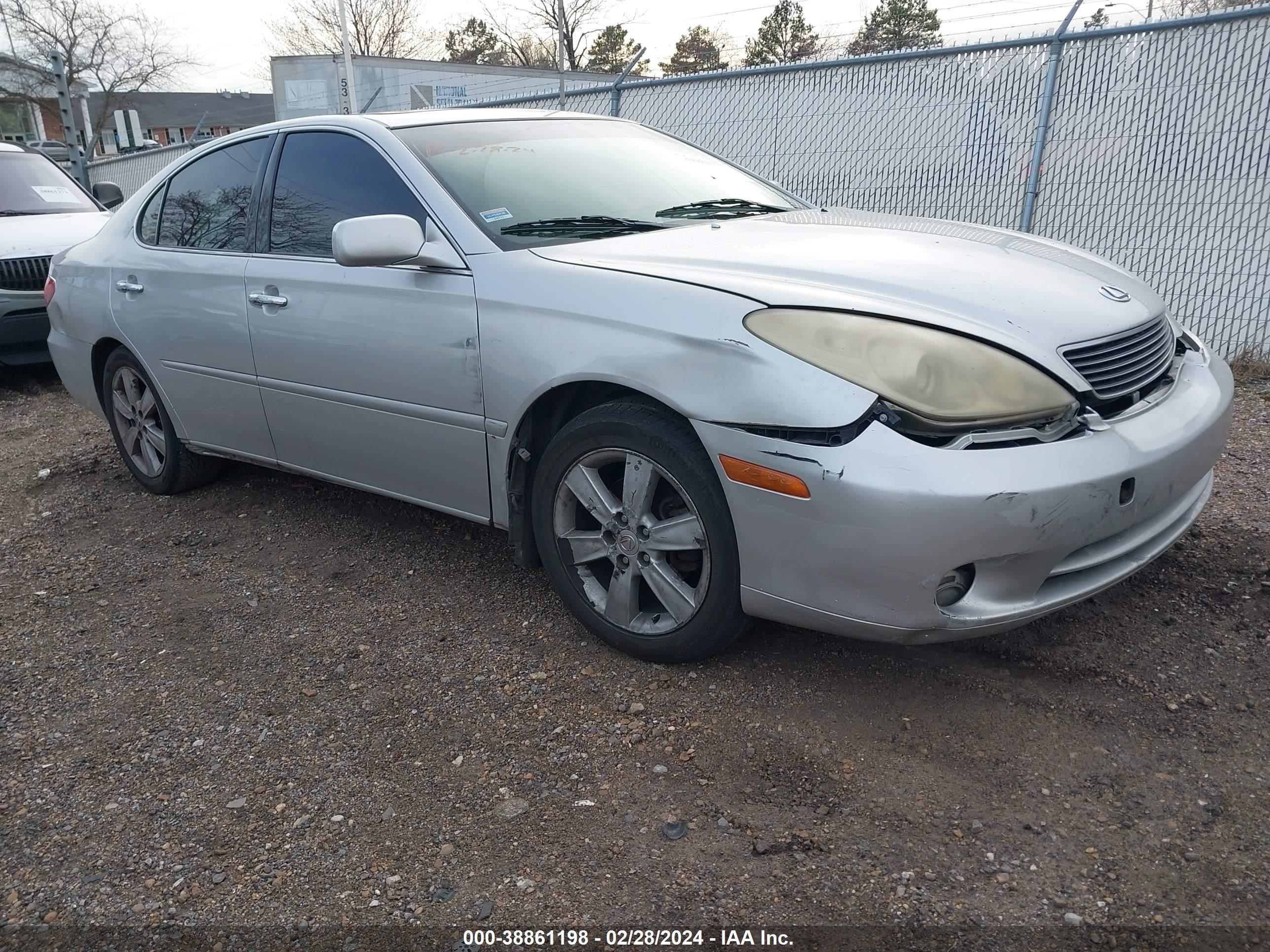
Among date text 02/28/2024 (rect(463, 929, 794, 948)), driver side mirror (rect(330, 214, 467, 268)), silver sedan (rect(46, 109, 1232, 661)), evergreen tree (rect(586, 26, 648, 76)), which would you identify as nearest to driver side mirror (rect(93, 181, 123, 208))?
silver sedan (rect(46, 109, 1232, 661))

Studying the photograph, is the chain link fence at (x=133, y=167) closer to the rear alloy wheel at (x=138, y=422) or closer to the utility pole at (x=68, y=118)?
the utility pole at (x=68, y=118)

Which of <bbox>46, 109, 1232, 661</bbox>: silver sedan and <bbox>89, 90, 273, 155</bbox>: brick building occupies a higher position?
<bbox>89, 90, 273, 155</bbox>: brick building

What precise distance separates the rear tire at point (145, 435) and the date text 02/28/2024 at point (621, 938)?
3.36m

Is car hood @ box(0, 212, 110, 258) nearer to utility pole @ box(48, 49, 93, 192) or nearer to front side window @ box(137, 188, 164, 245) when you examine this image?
front side window @ box(137, 188, 164, 245)

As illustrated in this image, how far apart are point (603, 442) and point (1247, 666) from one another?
195cm

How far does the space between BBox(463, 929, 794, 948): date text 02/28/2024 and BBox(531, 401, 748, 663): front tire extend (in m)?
0.92

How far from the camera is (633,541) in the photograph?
2.86 metres

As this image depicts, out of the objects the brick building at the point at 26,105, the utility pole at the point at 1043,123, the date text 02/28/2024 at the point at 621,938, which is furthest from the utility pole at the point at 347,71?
the date text 02/28/2024 at the point at 621,938

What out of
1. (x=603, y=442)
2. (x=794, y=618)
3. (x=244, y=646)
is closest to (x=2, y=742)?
(x=244, y=646)

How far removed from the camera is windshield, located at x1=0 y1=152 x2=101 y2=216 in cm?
830

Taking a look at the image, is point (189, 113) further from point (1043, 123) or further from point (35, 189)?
point (1043, 123)

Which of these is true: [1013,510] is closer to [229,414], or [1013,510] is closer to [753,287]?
[753,287]

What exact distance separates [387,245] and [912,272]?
160cm

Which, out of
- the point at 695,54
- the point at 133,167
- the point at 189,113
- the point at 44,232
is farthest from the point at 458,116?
the point at 189,113
